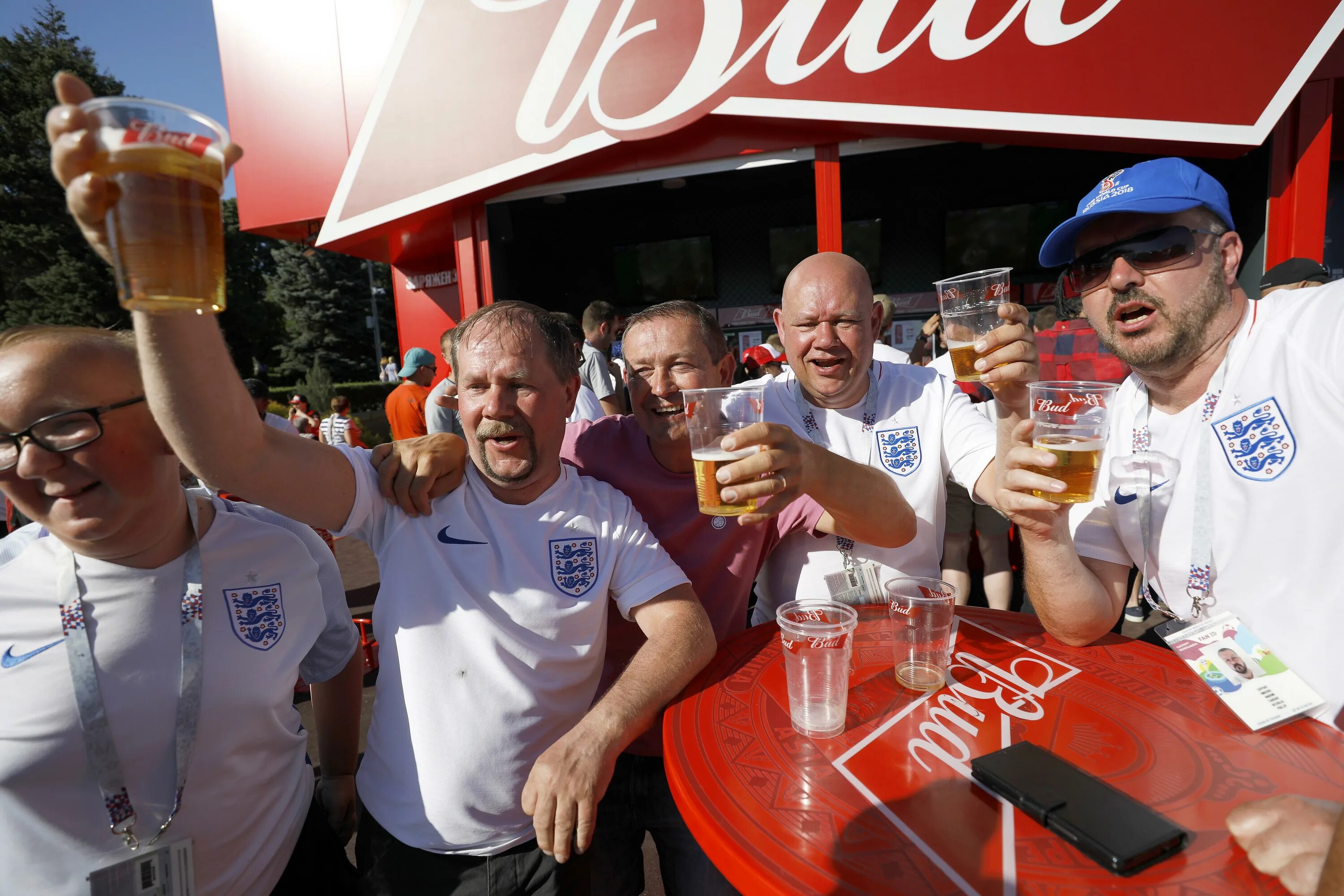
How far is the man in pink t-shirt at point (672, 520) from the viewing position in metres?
2.01

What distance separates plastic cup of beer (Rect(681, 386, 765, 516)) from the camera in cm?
158

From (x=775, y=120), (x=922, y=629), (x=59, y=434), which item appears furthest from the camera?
(x=775, y=120)

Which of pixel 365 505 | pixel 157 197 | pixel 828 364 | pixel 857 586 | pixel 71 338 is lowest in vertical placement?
pixel 857 586

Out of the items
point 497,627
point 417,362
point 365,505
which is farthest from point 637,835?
point 417,362

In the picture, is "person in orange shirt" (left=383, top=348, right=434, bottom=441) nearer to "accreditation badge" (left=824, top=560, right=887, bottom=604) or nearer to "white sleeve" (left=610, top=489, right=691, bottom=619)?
"white sleeve" (left=610, top=489, right=691, bottom=619)

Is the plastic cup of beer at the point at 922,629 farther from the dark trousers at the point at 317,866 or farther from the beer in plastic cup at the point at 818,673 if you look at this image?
the dark trousers at the point at 317,866

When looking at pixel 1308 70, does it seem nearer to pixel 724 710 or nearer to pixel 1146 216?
pixel 1146 216

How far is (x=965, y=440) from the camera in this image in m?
2.37

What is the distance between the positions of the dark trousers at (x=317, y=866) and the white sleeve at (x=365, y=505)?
857 mm

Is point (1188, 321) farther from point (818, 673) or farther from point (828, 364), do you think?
point (818, 673)

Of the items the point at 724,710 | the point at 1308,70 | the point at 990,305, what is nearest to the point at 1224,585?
the point at 990,305

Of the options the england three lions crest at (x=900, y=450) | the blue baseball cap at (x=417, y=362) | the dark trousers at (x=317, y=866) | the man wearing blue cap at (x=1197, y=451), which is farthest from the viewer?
the blue baseball cap at (x=417, y=362)

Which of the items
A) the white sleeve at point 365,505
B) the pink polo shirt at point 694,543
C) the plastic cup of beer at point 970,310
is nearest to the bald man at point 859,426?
the pink polo shirt at point 694,543

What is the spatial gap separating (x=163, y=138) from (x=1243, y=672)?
98.4 inches
